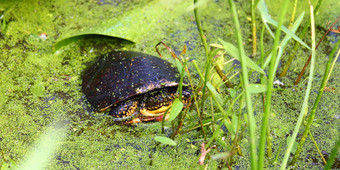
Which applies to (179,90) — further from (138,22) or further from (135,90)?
(138,22)

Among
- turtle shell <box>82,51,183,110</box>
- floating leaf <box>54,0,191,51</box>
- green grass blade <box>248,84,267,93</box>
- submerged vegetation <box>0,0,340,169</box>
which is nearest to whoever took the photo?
green grass blade <box>248,84,267,93</box>

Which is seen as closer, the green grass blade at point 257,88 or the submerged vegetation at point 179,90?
the green grass blade at point 257,88

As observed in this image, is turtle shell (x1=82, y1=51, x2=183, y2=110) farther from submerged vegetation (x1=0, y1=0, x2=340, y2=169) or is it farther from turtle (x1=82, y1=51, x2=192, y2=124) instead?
submerged vegetation (x1=0, y1=0, x2=340, y2=169)

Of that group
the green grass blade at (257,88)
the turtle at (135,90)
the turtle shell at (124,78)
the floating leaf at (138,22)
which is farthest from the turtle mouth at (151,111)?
the green grass blade at (257,88)

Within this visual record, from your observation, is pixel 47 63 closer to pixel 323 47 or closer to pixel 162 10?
pixel 162 10

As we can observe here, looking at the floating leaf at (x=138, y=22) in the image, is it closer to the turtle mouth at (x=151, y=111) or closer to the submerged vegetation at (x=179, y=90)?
the submerged vegetation at (x=179, y=90)

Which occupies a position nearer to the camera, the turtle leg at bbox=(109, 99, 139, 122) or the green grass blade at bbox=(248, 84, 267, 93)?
the green grass blade at bbox=(248, 84, 267, 93)

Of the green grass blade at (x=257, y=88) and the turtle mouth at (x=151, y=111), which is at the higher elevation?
the green grass blade at (x=257, y=88)

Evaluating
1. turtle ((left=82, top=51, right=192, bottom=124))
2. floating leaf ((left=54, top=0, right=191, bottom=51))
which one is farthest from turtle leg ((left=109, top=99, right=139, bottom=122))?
floating leaf ((left=54, top=0, right=191, bottom=51))
